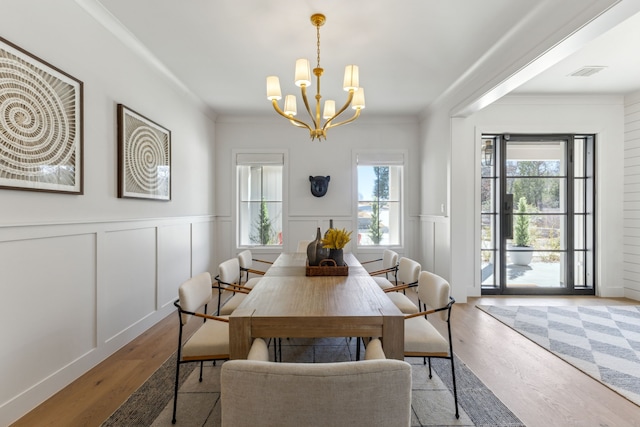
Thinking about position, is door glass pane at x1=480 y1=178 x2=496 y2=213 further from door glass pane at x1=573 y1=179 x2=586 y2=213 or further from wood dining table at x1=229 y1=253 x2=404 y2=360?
wood dining table at x1=229 y1=253 x2=404 y2=360

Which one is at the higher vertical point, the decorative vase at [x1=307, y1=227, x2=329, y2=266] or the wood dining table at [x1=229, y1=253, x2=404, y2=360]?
the decorative vase at [x1=307, y1=227, x2=329, y2=266]

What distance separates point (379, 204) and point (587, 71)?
3.04m

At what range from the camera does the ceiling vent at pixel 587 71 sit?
3.53 meters

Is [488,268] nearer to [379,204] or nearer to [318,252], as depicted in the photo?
[379,204]

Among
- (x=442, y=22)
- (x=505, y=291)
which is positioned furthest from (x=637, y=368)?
(x=442, y=22)

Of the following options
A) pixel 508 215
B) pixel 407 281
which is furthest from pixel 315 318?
pixel 508 215

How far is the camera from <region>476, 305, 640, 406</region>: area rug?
7.75 feet

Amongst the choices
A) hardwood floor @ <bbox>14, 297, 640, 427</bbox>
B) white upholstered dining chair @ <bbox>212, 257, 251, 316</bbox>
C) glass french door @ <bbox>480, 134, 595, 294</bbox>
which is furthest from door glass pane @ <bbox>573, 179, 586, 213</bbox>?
white upholstered dining chair @ <bbox>212, 257, 251, 316</bbox>

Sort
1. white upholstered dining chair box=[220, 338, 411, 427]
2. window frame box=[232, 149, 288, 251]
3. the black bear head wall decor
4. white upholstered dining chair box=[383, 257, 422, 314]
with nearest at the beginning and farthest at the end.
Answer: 1. white upholstered dining chair box=[220, 338, 411, 427]
2. white upholstered dining chair box=[383, 257, 422, 314]
3. the black bear head wall decor
4. window frame box=[232, 149, 288, 251]

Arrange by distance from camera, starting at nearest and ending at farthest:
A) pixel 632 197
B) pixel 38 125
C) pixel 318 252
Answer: pixel 38 125
pixel 318 252
pixel 632 197

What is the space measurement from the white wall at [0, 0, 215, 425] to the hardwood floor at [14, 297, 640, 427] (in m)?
0.13

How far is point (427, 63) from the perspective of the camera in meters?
3.34

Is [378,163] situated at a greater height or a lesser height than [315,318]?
greater

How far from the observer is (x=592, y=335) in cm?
305
